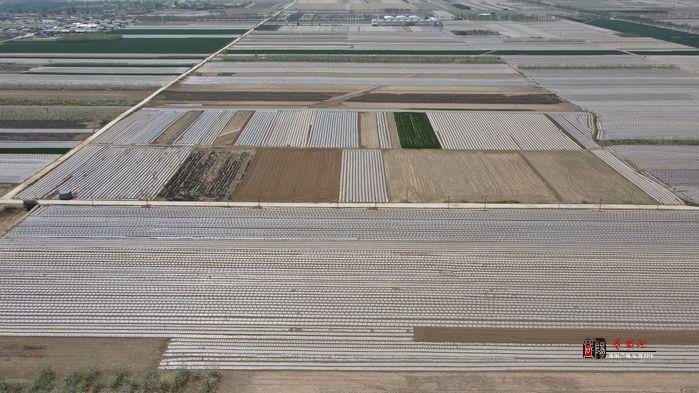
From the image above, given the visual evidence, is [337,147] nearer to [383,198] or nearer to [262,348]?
[383,198]

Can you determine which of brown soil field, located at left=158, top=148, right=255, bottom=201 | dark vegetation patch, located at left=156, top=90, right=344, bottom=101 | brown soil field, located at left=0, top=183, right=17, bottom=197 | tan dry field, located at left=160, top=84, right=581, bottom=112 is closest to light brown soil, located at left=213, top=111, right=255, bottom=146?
brown soil field, located at left=158, top=148, right=255, bottom=201

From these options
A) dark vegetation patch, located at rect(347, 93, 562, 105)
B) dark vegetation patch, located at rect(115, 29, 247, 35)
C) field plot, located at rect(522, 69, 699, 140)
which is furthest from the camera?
dark vegetation patch, located at rect(115, 29, 247, 35)

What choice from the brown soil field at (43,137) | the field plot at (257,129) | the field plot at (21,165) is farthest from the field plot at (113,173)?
the field plot at (257,129)

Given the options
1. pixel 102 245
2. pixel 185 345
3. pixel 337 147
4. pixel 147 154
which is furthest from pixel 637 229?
pixel 147 154

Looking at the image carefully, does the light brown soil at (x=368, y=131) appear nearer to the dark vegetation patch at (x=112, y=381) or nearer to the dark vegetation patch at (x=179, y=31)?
the dark vegetation patch at (x=112, y=381)

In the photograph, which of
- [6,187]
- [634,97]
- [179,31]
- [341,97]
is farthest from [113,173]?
[179,31]

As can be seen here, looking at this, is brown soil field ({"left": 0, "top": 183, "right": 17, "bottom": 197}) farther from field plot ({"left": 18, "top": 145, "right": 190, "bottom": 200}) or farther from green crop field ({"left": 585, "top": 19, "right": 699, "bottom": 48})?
green crop field ({"left": 585, "top": 19, "right": 699, "bottom": 48})
